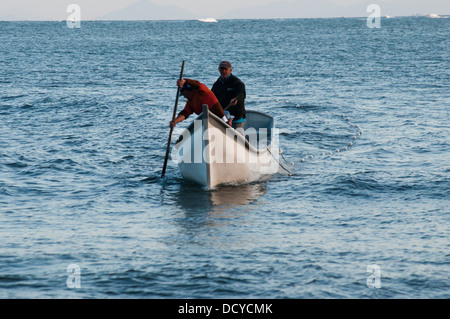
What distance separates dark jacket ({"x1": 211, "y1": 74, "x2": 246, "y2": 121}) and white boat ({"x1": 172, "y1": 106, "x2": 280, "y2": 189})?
1169mm

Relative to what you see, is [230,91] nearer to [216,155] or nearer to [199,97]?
[199,97]

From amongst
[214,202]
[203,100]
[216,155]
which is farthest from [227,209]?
[203,100]

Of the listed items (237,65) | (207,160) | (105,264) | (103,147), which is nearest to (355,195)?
(207,160)

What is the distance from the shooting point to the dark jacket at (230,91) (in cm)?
1470

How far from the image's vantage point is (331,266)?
9.34 m

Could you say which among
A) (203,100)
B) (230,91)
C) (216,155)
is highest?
(230,91)

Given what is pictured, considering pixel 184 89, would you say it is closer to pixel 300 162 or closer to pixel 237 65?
pixel 300 162

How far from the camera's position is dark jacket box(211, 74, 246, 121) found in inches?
579

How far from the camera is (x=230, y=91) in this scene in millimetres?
14742

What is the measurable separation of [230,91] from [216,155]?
6.14ft
